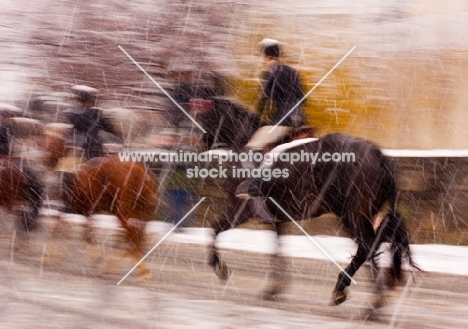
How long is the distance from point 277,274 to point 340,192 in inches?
43.4

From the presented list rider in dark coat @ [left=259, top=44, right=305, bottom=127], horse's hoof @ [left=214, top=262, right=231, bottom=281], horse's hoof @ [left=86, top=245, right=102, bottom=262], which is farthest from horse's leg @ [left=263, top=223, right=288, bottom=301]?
horse's hoof @ [left=86, top=245, right=102, bottom=262]

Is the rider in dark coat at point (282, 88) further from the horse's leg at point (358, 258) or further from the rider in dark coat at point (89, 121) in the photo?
the rider in dark coat at point (89, 121)

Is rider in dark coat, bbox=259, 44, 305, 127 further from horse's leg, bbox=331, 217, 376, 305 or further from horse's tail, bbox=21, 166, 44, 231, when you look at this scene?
horse's tail, bbox=21, 166, 44, 231

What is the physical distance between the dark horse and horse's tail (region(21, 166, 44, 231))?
3150 mm

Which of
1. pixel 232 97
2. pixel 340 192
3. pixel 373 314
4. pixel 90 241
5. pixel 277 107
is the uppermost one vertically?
pixel 277 107

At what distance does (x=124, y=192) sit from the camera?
8750mm

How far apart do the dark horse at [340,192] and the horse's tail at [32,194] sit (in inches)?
124

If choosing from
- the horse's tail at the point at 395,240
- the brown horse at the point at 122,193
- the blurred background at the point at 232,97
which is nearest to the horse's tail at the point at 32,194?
the blurred background at the point at 232,97

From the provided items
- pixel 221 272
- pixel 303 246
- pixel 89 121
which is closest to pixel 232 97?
pixel 303 246

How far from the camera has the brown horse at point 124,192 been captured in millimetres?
8766

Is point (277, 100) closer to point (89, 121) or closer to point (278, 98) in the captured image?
point (278, 98)

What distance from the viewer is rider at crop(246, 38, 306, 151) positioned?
26.6 feet

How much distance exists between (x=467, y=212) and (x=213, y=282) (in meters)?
3.34

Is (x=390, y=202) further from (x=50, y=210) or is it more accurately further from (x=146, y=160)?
(x=50, y=210)
